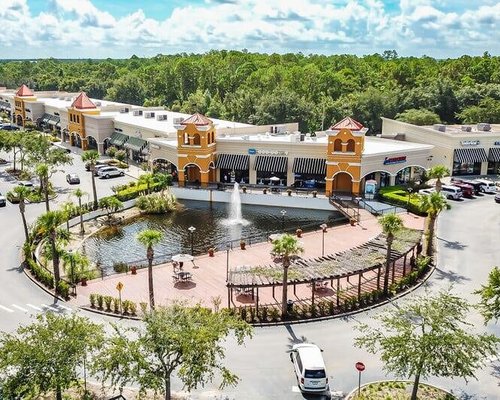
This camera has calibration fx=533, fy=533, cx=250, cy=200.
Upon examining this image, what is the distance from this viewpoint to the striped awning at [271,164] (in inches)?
2753

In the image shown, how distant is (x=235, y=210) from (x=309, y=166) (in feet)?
39.5

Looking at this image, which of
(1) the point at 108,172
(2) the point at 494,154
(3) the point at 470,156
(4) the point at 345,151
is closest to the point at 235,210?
(4) the point at 345,151

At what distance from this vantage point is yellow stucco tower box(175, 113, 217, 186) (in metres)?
69.2

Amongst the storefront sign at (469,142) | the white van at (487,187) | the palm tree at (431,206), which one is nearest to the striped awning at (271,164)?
the storefront sign at (469,142)

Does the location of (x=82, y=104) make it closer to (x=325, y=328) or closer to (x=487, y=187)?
(x=487, y=187)

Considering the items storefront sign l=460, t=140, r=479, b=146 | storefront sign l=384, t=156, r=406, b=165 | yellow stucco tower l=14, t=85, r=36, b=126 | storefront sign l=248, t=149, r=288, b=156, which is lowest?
storefront sign l=384, t=156, r=406, b=165

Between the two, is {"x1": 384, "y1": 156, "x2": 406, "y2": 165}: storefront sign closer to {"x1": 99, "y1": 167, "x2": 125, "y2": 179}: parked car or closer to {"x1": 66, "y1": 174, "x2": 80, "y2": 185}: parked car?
{"x1": 99, "y1": 167, "x2": 125, "y2": 179}: parked car

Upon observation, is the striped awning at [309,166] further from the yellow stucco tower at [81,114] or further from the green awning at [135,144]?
the yellow stucco tower at [81,114]

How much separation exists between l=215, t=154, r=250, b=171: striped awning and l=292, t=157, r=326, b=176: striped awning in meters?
6.59

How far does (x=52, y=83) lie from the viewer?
191m

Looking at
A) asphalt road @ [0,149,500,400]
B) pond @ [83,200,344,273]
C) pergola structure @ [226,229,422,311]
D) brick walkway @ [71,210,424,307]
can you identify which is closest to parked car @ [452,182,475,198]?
asphalt road @ [0,149,500,400]

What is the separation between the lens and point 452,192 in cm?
6438

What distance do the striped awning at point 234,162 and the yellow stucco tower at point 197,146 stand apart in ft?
3.57

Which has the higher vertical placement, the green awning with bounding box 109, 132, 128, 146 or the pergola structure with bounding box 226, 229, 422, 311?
the green awning with bounding box 109, 132, 128, 146
